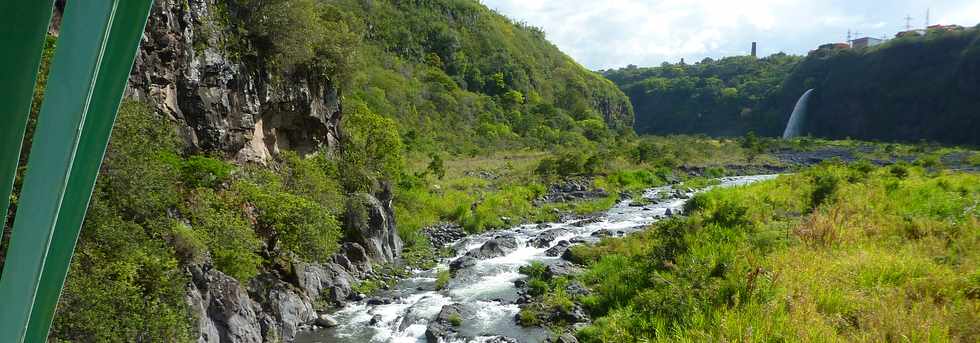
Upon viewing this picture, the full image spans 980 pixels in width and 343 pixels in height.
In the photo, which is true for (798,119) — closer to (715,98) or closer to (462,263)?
(715,98)

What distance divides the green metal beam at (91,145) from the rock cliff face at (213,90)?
1081 centimetres

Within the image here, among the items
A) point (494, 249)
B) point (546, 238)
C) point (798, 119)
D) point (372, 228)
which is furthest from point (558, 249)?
point (798, 119)

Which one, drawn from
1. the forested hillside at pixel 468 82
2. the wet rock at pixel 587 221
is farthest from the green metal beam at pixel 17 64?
the forested hillside at pixel 468 82

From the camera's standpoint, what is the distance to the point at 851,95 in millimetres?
80500

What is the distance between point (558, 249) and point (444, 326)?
7.36 m

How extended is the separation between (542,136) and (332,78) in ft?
147

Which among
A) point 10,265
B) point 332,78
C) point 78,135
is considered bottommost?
point 10,265

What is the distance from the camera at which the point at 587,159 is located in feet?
117

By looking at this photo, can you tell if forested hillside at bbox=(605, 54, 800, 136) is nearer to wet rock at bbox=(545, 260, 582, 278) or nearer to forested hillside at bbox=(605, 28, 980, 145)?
forested hillside at bbox=(605, 28, 980, 145)

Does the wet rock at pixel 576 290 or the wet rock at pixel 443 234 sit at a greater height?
the wet rock at pixel 443 234

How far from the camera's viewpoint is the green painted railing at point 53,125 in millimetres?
892

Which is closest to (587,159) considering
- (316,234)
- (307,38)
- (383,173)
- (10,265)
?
(383,173)

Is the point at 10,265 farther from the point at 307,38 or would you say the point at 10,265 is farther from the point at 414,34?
the point at 414,34

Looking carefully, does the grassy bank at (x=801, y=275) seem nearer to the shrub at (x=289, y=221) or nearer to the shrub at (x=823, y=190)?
the shrub at (x=823, y=190)
